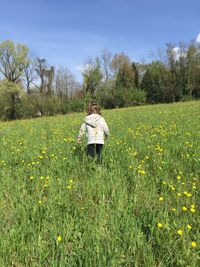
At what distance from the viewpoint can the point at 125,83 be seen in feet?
173

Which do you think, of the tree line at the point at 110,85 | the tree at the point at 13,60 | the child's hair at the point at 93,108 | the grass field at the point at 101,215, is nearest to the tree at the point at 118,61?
the tree line at the point at 110,85

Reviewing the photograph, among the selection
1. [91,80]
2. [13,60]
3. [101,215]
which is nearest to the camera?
[101,215]

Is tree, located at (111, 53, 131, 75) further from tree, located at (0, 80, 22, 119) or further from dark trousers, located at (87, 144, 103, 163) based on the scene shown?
dark trousers, located at (87, 144, 103, 163)

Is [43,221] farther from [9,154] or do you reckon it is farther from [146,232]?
[9,154]

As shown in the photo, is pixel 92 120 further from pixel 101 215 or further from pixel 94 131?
pixel 101 215

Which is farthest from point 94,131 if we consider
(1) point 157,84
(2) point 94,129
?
(1) point 157,84

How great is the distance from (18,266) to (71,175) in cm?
227

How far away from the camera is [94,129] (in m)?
5.66

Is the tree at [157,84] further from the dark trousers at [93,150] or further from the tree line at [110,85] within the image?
the dark trousers at [93,150]

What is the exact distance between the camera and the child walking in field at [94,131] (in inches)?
220

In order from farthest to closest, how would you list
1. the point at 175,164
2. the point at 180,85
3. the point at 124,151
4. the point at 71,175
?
the point at 180,85
the point at 124,151
the point at 175,164
the point at 71,175

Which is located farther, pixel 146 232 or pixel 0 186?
pixel 0 186

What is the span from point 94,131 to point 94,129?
1.9 inches

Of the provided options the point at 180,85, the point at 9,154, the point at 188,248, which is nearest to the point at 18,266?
the point at 188,248
